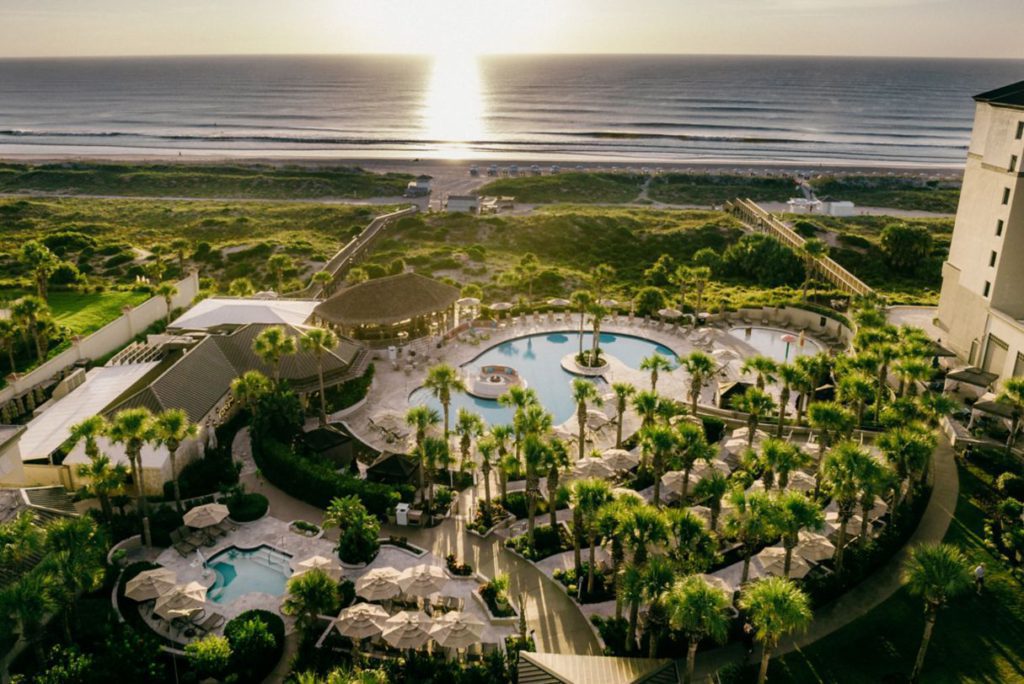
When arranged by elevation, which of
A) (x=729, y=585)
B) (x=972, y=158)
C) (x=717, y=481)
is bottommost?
(x=729, y=585)

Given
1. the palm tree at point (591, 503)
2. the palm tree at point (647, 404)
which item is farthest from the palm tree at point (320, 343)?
the palm tree at point (591, 503)

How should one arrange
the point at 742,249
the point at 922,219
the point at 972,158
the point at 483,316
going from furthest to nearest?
the point at 922,219 → the point at 742,249 → the point at 483,316 → the point at 972,158

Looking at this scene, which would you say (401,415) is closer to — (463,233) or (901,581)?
(901,581)

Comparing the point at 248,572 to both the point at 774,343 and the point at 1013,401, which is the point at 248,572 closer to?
the point at 1013,401

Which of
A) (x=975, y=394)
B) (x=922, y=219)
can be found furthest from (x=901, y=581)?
(x=922, y=219)

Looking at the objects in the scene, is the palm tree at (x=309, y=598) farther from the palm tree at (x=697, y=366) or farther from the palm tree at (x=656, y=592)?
the palm tree at (x=697, y=366)

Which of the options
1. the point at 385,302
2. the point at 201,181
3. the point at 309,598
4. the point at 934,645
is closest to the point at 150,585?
the point at 309,598
